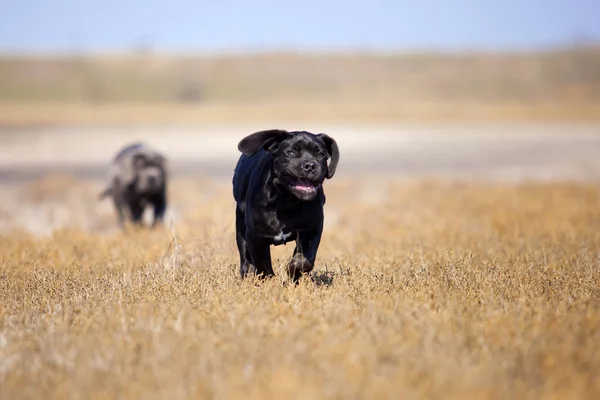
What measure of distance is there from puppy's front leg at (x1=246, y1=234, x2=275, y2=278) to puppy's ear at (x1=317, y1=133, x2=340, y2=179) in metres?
0.83

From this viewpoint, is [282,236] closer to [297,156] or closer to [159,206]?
[297,156]

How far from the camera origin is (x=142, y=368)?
180 inches

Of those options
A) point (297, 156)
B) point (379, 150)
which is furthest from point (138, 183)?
point (379, 150)

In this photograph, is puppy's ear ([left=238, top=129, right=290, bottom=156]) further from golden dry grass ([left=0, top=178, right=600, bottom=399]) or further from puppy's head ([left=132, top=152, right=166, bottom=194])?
puppy's head ([left=132, top=152, right=166, bottom=194])

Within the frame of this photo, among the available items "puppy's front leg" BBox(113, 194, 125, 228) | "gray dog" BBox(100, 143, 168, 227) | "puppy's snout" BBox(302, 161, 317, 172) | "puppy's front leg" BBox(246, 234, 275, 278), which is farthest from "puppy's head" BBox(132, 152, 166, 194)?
"puppy's snout" BBox(302, 161, 317, 172)

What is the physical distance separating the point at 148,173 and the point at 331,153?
7494 millimetres

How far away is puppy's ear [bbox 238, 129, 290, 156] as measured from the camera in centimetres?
673

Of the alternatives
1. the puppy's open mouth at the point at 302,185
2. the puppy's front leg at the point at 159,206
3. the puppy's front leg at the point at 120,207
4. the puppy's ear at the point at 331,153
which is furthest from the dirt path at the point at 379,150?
the puppy's open mouth at the point at 302,185

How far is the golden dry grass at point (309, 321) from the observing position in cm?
431

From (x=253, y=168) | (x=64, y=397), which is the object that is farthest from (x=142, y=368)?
(x=253, y=168)

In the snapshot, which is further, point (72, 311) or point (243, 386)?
point (72, 311)

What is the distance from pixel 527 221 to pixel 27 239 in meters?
7.43

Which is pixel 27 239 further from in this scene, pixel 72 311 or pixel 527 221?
pixel 527 221

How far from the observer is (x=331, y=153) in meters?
6.96
